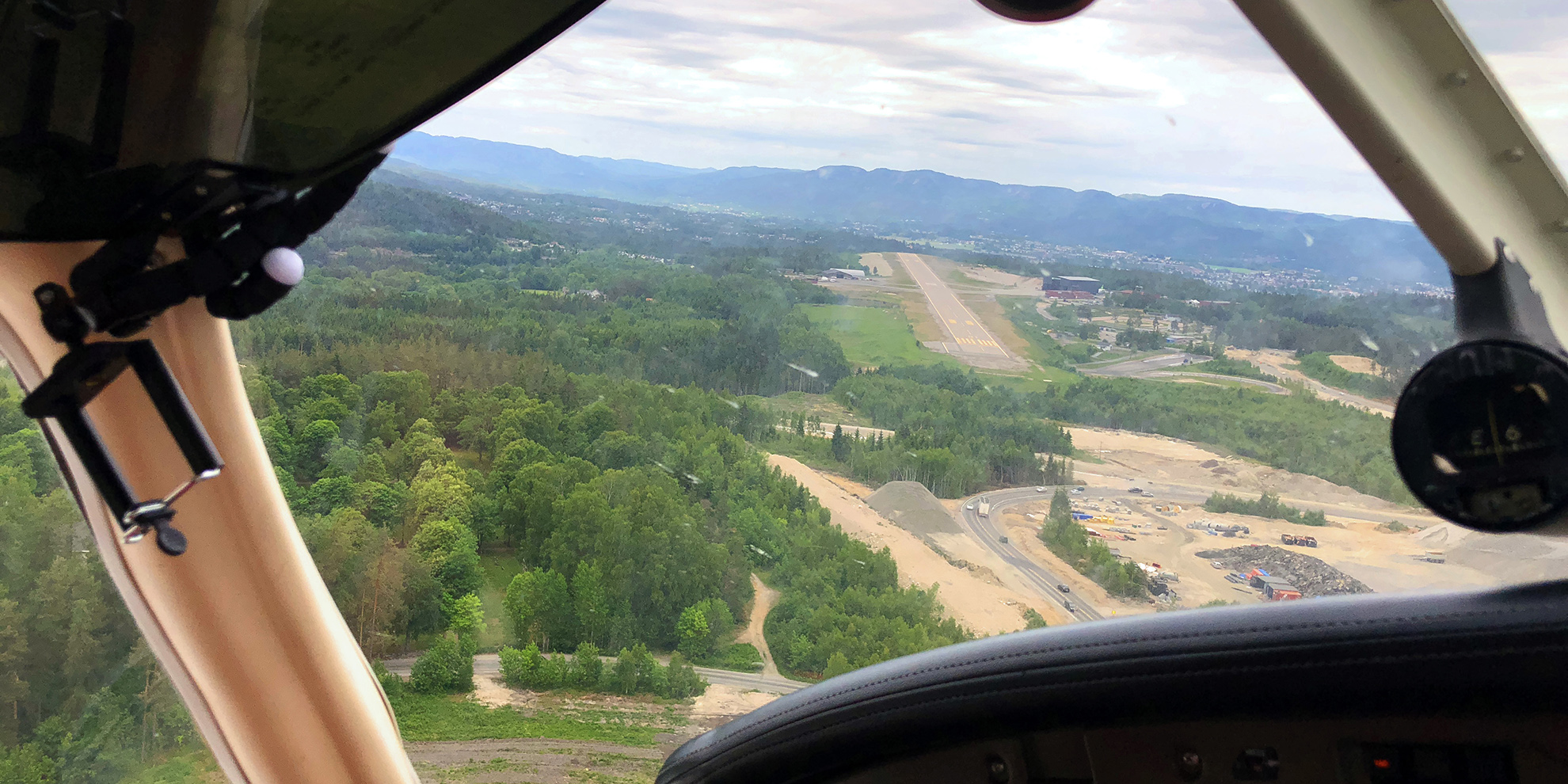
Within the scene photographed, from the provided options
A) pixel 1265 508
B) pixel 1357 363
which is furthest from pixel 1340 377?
pixel 1265 508

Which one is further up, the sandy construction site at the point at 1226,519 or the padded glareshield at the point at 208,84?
the padded glareshield at the point at 208,84

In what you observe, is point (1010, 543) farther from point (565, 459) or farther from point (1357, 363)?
point (565, 459)

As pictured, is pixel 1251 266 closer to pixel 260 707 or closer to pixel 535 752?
pixel 535 752

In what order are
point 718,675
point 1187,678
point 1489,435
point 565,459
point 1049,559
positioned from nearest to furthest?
1. point 1187,678
2. point 1489,435
3. point 1049,559
4. point 718,675
5. point 565,459

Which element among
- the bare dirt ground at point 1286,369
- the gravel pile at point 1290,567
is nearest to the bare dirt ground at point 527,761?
the gravel pile at point 1290,567

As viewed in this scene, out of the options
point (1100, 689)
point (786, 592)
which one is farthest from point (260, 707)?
point (1100, 689)

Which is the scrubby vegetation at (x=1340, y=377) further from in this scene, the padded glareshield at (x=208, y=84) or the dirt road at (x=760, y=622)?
the padded glareshield at (x=208, y=84)

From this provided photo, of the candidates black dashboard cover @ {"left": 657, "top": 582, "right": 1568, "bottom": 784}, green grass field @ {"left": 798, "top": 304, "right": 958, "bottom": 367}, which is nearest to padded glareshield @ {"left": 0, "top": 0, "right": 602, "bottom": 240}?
black dashboard cover @ {"left": 657, "top": 582, "right": 1568, "bottom": 784}
